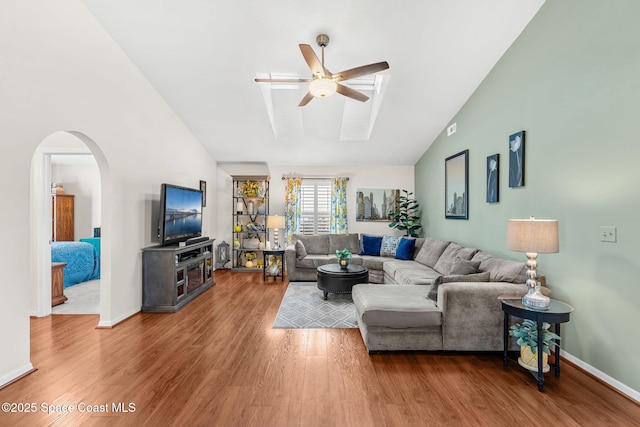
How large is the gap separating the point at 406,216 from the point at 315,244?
7.05ft

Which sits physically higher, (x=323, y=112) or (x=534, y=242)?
(x=323, y=112)

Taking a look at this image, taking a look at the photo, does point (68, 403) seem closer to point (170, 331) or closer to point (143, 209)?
point (170, 331)

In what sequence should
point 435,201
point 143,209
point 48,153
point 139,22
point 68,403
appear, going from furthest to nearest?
point 435,201, point 143,209, point 48,153, point 139,22, point 68,403

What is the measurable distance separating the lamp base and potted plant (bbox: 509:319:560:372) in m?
0.17

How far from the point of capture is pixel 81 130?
3.13 metres

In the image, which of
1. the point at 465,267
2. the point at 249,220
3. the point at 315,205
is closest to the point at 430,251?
the point at 465,267

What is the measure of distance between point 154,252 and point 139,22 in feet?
9.22

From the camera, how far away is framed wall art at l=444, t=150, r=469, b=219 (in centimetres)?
480

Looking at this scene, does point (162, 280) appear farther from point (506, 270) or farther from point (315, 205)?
point (506, 270)

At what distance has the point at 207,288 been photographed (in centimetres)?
519

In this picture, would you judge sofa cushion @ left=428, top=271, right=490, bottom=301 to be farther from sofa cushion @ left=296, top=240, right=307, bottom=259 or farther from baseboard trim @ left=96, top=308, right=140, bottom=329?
baseboard trim @ left=96, top=308, right=140, bottom=329

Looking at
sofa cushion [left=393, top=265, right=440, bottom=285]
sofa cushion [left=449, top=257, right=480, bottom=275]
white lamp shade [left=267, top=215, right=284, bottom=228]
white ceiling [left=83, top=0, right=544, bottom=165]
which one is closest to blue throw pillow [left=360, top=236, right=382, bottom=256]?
sofa cushion [left=393, top=265, right=440, bottom=285]

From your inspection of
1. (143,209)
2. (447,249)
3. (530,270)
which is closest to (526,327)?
(530,270)

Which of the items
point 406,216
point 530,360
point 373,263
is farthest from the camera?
point 406,216
